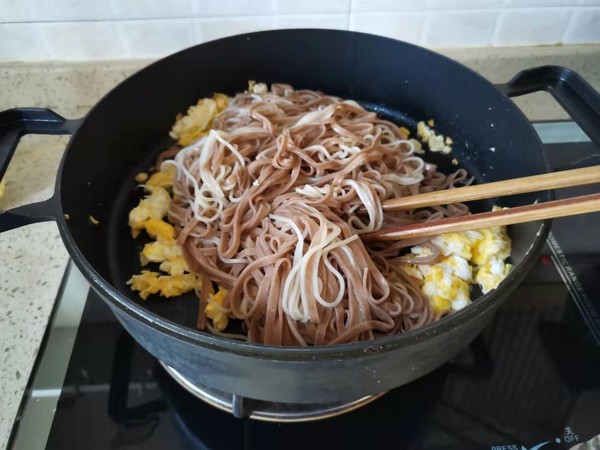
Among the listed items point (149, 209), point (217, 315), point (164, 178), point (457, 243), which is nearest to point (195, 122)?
point (164, 178)

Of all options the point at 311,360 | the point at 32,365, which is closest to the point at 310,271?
the point at 311,360

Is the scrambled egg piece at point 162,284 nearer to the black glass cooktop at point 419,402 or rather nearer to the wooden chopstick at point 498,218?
the black glass cooktop at point 419,402

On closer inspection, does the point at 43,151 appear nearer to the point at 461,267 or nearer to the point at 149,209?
the point at 149,209

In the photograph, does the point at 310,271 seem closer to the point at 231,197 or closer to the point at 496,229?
the point at 231,197

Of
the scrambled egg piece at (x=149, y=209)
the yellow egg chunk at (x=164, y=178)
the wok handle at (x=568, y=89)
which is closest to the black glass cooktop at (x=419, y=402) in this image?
the wok handle at (x=568, y=89)

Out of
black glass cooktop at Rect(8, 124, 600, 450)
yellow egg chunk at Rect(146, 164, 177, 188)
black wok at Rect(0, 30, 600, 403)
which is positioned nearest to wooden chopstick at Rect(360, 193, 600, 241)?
black wok at Rect(0, 30, 600, 403)

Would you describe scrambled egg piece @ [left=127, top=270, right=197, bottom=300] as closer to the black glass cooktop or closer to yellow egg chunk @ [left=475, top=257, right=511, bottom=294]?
the black glass cooktop

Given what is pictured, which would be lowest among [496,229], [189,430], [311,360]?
[189,430]
